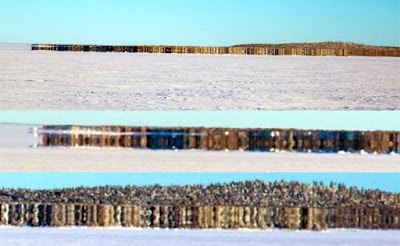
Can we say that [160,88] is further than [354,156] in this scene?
Yes

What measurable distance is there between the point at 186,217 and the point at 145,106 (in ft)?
2.41

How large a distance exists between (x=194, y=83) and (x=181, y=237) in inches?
56.0

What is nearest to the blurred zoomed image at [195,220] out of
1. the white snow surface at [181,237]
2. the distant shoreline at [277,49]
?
the white snow surface at [181,237]

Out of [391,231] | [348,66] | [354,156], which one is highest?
[348,66]

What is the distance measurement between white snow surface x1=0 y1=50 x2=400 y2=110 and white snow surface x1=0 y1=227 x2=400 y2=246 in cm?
65

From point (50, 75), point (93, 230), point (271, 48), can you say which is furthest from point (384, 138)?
point (271, 48)

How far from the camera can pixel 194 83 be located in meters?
2.72

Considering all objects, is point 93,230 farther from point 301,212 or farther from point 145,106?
point 145,106

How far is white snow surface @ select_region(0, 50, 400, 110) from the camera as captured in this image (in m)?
2.16

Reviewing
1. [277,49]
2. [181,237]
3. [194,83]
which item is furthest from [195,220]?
[277,49]

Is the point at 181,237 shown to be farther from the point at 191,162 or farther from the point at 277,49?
the point at 277,49

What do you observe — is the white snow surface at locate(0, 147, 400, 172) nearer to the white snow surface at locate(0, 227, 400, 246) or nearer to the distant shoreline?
the white snow surface at locate(0, 227, 400, 246)

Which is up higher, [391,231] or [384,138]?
[384,138]

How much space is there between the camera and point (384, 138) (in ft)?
5.08
